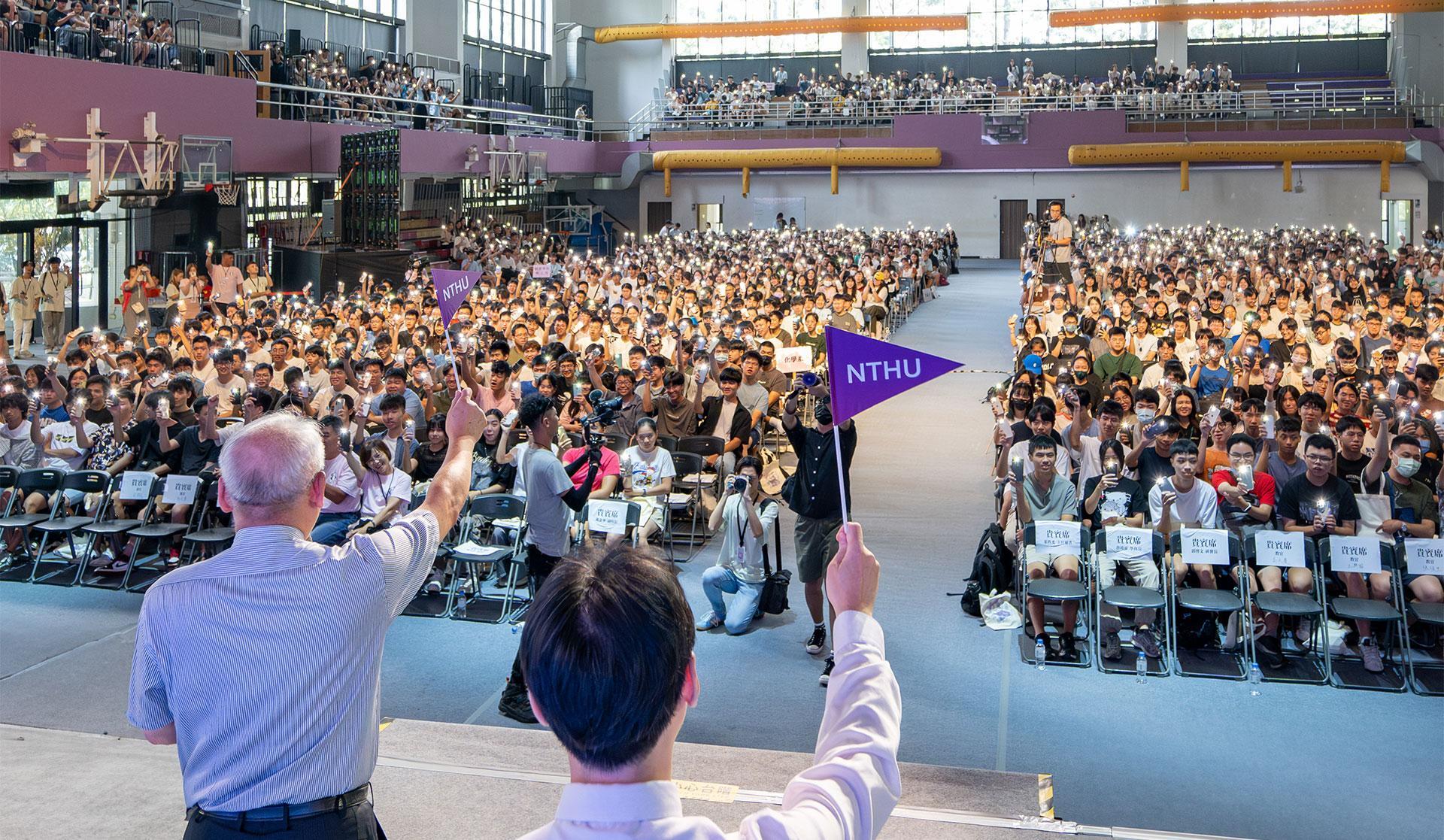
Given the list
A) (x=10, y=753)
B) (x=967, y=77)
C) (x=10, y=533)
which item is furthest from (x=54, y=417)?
(x=967, y=77)

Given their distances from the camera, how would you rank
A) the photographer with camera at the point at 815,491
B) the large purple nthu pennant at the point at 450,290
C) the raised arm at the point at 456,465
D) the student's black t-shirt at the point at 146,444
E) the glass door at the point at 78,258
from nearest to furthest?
the raised arm at the point at 456,465 < the photographer with camera at the point at 815,491 < the large purple nthu pennant at the point at 450,290 < the student's black t-shirt at the point at 146,444 < the glass door at the point at 78,258

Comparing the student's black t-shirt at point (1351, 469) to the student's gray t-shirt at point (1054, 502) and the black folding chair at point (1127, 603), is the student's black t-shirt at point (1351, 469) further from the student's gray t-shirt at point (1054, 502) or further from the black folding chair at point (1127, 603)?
the student's gray t-shirt at point (1054, 502)

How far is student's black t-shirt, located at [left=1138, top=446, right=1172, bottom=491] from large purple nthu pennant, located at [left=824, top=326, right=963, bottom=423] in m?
4.92

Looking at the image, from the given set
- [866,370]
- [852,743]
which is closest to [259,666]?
[852,743]

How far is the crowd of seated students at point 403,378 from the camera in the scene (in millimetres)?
9852

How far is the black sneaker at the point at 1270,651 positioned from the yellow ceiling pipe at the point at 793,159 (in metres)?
30.1

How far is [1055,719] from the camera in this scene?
6.91 meters

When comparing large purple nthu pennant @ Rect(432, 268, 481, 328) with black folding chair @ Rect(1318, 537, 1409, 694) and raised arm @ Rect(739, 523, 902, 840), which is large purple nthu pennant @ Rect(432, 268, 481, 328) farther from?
raised arm @ Rect(739, 523, 902, 840)

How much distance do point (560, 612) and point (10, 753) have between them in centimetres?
519

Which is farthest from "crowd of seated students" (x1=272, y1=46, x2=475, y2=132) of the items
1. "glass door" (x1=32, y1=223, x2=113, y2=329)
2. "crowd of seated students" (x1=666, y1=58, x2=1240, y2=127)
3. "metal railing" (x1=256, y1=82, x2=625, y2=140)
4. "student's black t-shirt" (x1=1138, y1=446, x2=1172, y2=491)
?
"student's black t-shirt" (x1=1138, y1=446, x2=1172, y2=491)

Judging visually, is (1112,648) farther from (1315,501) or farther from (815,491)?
(815,491)

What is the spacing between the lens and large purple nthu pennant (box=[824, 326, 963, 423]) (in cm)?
415

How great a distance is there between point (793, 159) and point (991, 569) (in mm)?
30140

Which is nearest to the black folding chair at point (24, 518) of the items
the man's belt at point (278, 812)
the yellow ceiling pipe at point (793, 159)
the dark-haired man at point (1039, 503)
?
the dark-haired man at point (1039, 503)
